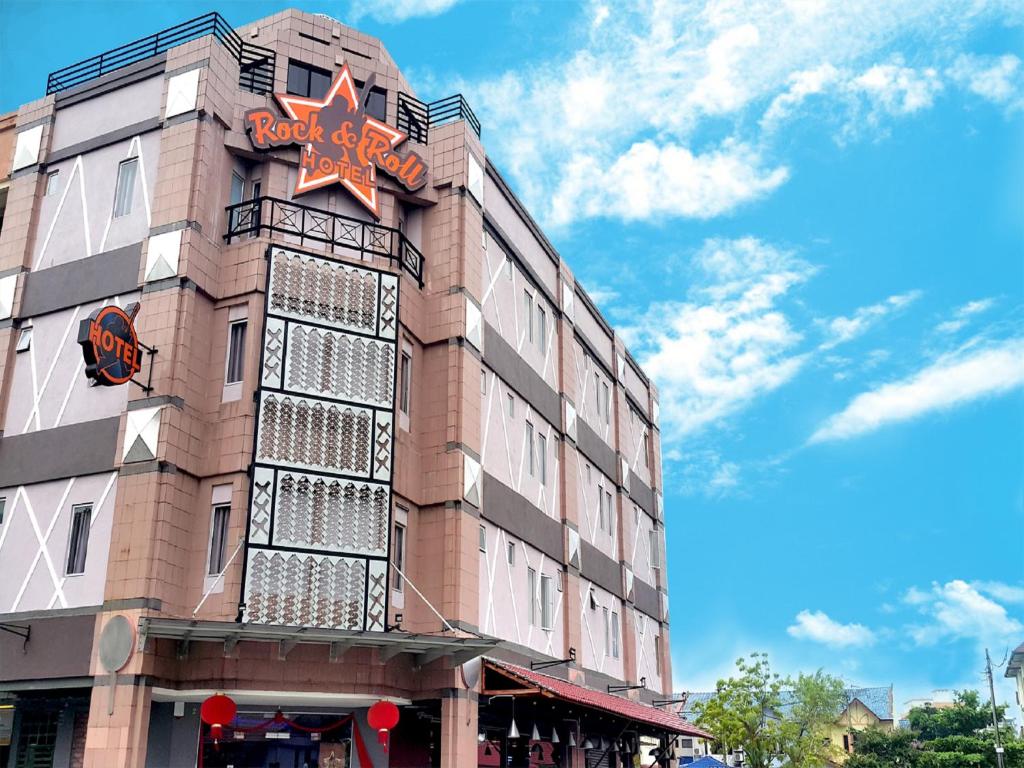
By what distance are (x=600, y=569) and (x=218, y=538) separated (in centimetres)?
1988

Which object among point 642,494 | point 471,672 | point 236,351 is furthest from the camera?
point 642,494

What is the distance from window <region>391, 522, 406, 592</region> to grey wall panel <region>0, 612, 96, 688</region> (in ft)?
24.4

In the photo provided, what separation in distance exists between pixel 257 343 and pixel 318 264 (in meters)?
2.70


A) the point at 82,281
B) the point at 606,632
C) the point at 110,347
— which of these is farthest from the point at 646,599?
the point at 110,347

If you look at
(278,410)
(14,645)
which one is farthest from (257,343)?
(14,645)

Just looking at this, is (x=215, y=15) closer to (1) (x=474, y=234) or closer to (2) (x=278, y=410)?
(1) (x=474, y=234)

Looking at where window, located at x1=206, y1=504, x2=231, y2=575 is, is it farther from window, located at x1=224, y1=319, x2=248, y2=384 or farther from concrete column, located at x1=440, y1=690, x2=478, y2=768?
concrete column, located at x1=440, y1=690, x2=478, y2=768

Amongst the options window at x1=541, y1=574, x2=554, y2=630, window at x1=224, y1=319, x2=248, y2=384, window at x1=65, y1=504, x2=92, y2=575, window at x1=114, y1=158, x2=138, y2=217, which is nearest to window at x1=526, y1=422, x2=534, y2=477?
window at x1=541, y1=574, x2=554, y2=630

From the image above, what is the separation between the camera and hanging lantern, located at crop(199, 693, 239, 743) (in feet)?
73.6

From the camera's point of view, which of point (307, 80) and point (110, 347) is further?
point (307, 80)

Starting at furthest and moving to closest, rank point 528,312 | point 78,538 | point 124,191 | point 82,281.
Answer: point 528,312, point 124,191, point 82,281, point 78,538

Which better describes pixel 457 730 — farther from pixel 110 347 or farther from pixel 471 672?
pixel 110 347

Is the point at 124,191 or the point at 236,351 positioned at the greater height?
the point at 124,191

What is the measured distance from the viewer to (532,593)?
109 feet
